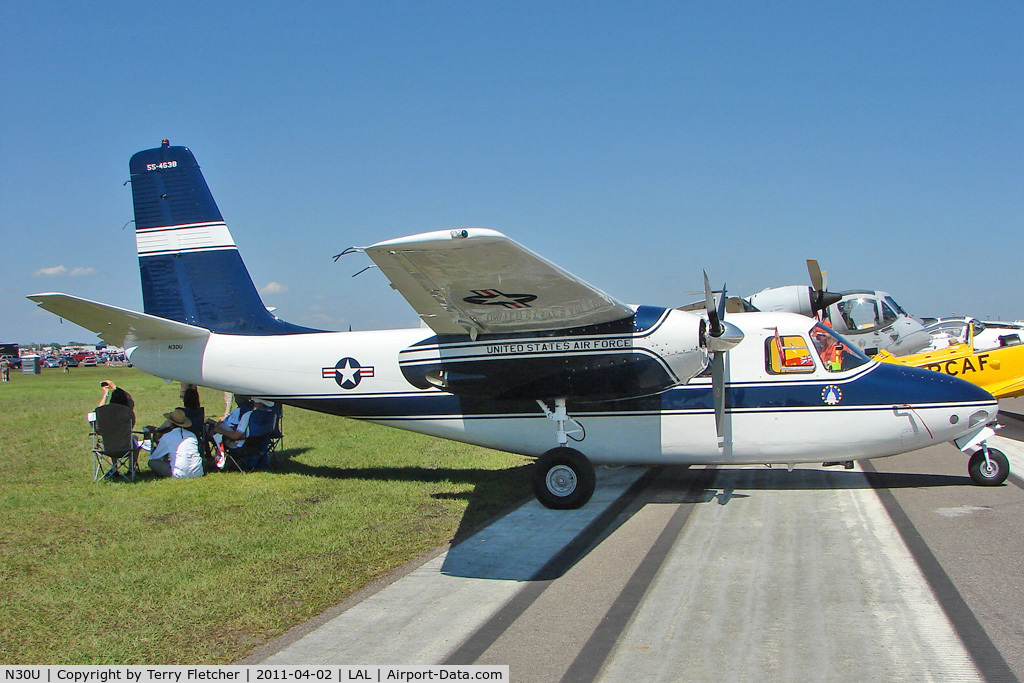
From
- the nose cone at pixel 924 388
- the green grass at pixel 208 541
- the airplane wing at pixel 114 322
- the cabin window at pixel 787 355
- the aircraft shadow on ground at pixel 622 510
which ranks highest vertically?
the airplane wing at pixel 114 322

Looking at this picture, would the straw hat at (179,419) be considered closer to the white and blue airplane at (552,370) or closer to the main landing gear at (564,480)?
the white and blue airplane at (552,370)

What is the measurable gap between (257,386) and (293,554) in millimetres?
4360

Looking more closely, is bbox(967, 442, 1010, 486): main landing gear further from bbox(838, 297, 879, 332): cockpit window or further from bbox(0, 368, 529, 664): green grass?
bbox(838, 297, 879, 332): cockpit window

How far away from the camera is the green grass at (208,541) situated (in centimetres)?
541

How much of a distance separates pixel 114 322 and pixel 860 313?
1640cm

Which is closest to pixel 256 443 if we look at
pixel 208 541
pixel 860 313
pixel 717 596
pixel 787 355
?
pixel 208 541

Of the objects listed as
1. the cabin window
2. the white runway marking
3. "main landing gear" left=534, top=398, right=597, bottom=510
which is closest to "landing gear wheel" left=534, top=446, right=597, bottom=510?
"main landing gear" left=534, top=398, right=597, bottom=510

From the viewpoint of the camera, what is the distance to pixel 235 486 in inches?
439

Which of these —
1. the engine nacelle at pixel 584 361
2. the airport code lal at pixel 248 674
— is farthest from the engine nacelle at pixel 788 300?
the airport code lal at pixel 248 674

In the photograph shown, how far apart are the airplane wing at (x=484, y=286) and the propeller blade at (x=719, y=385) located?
1.48 metres

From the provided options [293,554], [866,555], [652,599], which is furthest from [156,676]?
[866,555]

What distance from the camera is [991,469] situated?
990cm

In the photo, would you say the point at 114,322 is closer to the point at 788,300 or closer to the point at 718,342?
the point at 718,342

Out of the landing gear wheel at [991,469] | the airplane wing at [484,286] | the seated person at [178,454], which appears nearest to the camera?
the airplane wing at [484,286]
